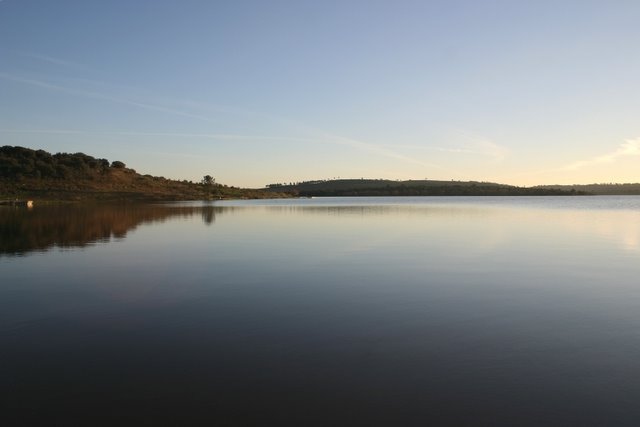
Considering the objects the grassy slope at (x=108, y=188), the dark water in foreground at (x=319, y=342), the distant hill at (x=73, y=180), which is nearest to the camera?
the dark water in foreground at (x=319, y=342)

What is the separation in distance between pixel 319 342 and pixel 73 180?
155018 mm

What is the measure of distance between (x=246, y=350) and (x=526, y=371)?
5.58m

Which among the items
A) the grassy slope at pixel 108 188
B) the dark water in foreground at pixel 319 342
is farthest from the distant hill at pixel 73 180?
the dark water in foreground at pixel 319 342

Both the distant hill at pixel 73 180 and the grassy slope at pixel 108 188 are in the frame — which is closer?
the grassy slope at pixel 108 188

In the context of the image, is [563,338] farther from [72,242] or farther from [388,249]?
[72,242]

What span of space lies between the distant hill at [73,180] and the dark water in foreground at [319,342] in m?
114

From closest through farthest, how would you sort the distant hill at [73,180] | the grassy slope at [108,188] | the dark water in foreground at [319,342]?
1. the dark water in foreground at [319,342]
2. the grassy slope at [108,188]
3. the distant hill at [73,180]

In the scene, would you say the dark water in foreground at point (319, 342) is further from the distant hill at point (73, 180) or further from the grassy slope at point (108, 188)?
the distant hill at point (73, 180)

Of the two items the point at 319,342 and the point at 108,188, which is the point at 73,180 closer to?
the point at 108,188

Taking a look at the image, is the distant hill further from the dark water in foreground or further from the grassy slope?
the dark water in foreground

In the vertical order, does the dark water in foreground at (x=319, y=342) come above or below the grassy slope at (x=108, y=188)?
below

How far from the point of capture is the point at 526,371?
9.15 m

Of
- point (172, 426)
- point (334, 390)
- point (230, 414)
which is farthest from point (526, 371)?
point (172, 426)

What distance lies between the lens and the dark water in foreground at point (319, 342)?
766 cm
